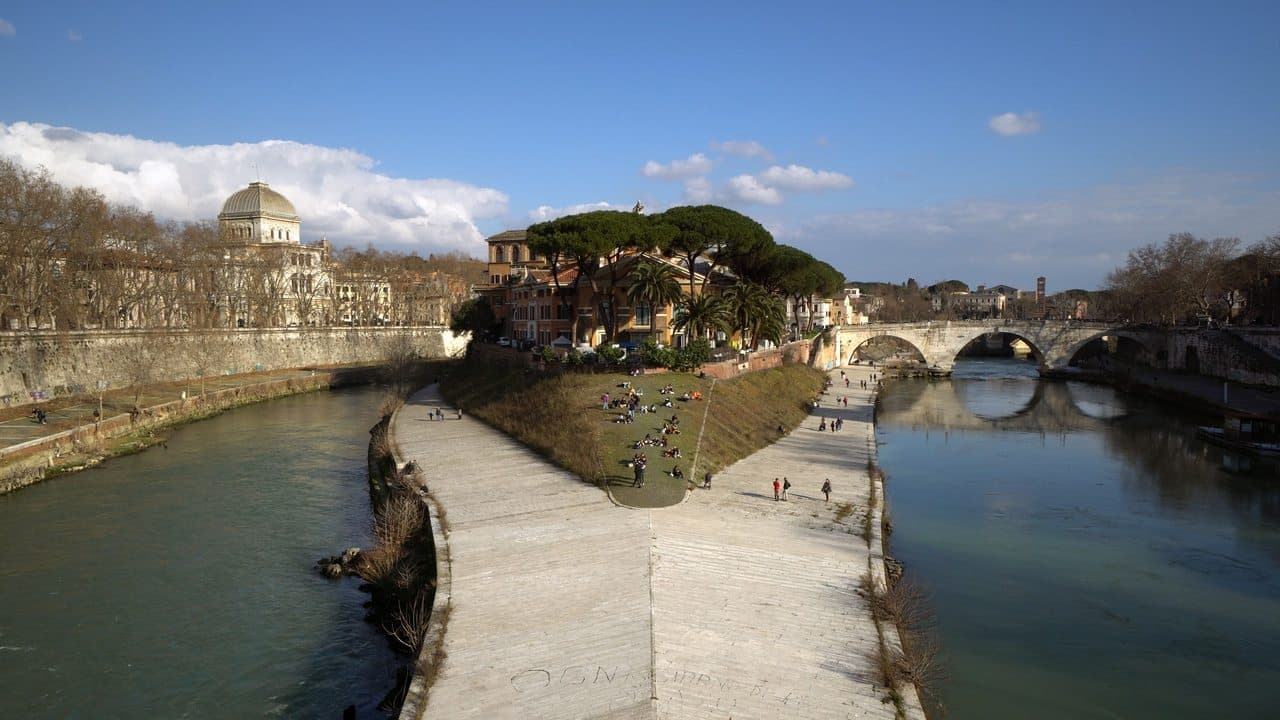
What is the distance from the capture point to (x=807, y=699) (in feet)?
47.7

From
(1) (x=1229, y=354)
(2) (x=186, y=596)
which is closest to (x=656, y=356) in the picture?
(2) (x=186, y=596)

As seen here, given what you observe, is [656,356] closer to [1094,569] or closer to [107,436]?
[1094,569]

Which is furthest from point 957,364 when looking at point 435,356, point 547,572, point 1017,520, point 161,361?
point 547,572

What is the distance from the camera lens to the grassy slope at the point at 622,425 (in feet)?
97.8

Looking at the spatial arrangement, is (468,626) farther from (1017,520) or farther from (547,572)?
(1017,520)

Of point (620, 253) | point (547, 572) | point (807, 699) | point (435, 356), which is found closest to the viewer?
point (807, 699)

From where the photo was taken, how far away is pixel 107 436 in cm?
4262

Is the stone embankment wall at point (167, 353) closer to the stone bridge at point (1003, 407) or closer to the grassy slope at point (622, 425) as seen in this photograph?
the grassy slope at point (622, 425)

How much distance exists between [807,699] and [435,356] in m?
87.4

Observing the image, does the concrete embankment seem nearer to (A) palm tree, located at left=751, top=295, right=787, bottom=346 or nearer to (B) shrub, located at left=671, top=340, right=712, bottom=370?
(B) shrub, located at left=671, top=340, right=712, bottom=370

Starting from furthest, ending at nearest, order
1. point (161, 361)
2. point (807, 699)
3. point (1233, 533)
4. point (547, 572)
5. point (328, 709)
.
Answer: point (161, 361)
point (1233, 533)
point (547, 572)
point (328, 709)
point (807, 699)

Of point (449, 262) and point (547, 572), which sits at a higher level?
point (449, 262)

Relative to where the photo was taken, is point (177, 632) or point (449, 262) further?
point (449, 262)

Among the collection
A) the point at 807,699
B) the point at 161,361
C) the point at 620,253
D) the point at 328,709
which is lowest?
the point at 328,709
